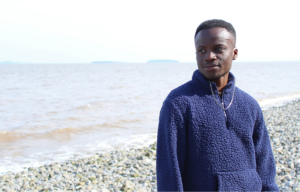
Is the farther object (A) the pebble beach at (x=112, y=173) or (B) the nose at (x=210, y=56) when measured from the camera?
(A) the pebble beach at (x=112, y=173)

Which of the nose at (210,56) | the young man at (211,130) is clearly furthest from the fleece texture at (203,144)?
the nose at (210,56)

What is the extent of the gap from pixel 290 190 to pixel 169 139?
3.53 meters

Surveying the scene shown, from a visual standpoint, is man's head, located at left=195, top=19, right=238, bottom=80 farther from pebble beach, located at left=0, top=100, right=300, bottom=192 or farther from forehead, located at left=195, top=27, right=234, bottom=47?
pebble beach, located at left=0, top=100, right=300, bottom=192

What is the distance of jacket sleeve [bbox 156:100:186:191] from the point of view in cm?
148

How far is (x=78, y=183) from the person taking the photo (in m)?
5.40

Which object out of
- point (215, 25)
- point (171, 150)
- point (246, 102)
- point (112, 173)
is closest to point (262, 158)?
point (246, 102)

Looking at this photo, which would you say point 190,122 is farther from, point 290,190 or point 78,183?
point 78,183

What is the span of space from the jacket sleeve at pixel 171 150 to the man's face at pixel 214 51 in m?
0.33

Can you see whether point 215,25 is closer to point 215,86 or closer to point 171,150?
point 215,86

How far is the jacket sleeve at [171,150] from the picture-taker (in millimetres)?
1483

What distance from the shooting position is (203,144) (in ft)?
5.05

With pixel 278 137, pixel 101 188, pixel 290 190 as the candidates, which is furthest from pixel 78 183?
pixel 278 137

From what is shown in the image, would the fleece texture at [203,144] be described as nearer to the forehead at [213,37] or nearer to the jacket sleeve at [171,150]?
the jacket sleeve at [171,150]

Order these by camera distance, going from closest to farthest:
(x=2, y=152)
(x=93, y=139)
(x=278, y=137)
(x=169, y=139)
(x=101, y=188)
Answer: (x=169, y=139) < (x=101, y=188) < (x=278, y=137) < (x=2, y=152) < (x=93, y=139)
